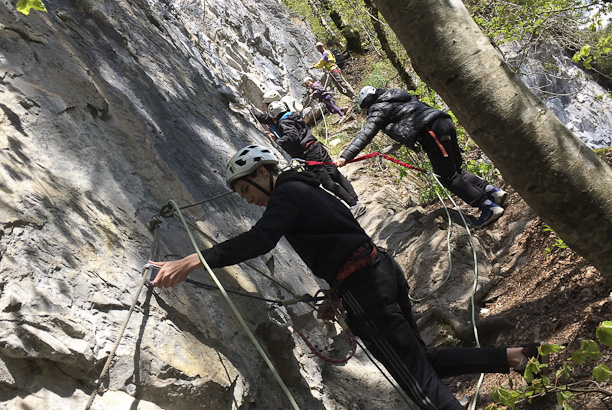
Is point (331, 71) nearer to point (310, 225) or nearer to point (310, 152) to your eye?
point (310, 152)

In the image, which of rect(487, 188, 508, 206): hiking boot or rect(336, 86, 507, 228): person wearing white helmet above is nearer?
rect(336, 86, 507, 228): person wearing white helmet above

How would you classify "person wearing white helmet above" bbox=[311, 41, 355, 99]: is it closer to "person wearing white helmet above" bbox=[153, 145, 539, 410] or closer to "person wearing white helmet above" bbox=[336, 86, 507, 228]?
"person wearing white helmet above" bbox=[336, 86, 507, 228]

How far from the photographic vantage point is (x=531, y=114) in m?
2.45

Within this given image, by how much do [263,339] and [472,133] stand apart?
205 cm

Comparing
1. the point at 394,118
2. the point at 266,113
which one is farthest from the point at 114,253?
the point at 266,113

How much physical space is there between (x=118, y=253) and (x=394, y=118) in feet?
16.4

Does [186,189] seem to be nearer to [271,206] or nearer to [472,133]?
[271,206]

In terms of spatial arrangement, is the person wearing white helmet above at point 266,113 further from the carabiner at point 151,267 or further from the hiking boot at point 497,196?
the carabiner at point 151,267

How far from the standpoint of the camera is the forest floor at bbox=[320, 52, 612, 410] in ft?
11.5

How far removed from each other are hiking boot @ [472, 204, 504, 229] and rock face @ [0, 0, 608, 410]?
2.75 feet

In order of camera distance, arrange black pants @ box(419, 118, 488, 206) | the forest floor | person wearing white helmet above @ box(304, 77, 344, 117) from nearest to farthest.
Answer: the forest floor < black pants @ box(419, 118, 488, 206) < person wearing white helmet above @ box(304, 77, 344, 117)

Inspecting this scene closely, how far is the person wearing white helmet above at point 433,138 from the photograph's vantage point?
6.73 metres

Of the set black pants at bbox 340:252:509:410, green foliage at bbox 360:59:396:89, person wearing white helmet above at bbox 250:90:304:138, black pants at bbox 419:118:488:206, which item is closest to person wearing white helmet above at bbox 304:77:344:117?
green foliage at bbox 360:59:396:89

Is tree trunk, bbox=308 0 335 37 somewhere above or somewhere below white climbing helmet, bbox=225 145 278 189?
above
